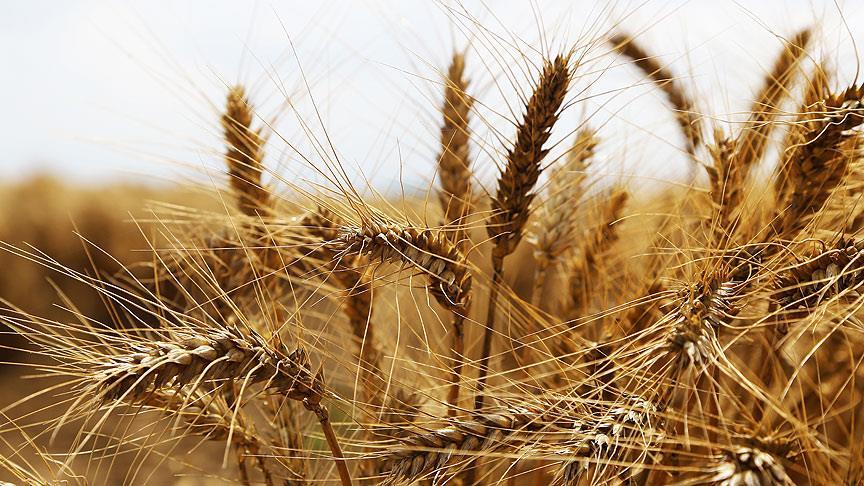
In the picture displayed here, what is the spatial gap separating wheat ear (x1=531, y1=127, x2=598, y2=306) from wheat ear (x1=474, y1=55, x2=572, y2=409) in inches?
7.9

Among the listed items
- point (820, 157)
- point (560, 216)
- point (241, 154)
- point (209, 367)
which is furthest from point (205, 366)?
point (820, 157)

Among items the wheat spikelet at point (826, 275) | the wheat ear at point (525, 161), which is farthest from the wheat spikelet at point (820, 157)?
the wheat ear at point (525, 161)

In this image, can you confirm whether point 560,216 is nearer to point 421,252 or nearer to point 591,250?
point 591,250

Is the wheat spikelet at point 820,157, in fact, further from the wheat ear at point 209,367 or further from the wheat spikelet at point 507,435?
the wheat ear at point 209,367

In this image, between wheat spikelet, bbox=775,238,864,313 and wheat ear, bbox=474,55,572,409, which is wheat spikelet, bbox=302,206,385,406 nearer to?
wheat ear, bbox=474,55,572,409

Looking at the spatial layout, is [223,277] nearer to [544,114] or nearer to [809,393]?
[544,114]

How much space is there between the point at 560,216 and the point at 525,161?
11.0 inches

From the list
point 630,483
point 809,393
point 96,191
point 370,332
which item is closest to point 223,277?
point 370,332

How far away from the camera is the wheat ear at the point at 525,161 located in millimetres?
909

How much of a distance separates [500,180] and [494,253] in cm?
11

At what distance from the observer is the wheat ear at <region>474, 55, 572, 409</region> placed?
0.91 metres

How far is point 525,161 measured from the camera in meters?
0.93

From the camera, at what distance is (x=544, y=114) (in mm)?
912

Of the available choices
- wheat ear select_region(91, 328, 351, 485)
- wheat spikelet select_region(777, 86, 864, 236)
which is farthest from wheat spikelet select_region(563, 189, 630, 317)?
wheat ear select_region(91, 328, 351, 485)
